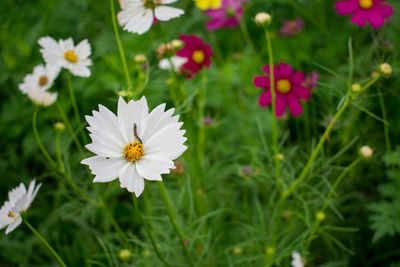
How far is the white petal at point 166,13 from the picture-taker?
2.58 ft

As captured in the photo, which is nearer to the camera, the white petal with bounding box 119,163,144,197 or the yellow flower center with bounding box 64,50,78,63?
the white petal with bounding box 119,163,144,197

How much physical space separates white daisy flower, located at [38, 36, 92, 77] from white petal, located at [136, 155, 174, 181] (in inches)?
15.1

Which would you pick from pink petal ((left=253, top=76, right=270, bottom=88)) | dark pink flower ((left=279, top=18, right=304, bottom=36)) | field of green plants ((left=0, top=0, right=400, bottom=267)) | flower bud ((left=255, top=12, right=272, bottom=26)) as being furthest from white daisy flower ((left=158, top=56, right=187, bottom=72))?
dark pink flower ((left=279, top=18, right=304, bottom=36))

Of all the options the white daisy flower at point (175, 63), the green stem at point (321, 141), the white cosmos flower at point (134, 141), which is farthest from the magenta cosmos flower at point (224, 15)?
the white cosmos flower at point (134, 141)

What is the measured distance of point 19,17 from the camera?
5.70ft

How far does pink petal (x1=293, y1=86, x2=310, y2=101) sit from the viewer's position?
3.23 feet

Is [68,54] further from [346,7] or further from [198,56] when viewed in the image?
[346,7]

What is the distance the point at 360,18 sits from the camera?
99 centimetres

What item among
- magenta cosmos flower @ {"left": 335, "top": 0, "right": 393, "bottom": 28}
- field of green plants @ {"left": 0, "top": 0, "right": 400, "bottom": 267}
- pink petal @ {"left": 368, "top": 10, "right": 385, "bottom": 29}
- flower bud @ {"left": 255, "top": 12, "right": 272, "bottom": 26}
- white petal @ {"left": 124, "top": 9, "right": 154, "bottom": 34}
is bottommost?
field of green plants @ {"left": 0, "top": 0, "right": 400, "bottom": 267}

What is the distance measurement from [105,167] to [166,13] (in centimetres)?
39

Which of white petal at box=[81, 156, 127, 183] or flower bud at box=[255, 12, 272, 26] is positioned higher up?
flower bud at box=[255, 12, 272, 26]

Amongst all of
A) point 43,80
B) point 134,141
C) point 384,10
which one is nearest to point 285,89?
point 384,10

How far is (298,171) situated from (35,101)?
96cm

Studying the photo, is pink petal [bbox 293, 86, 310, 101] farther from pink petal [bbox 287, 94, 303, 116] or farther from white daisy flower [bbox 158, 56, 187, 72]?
white daisy flower [bbox 158, 56, 187, 72]
